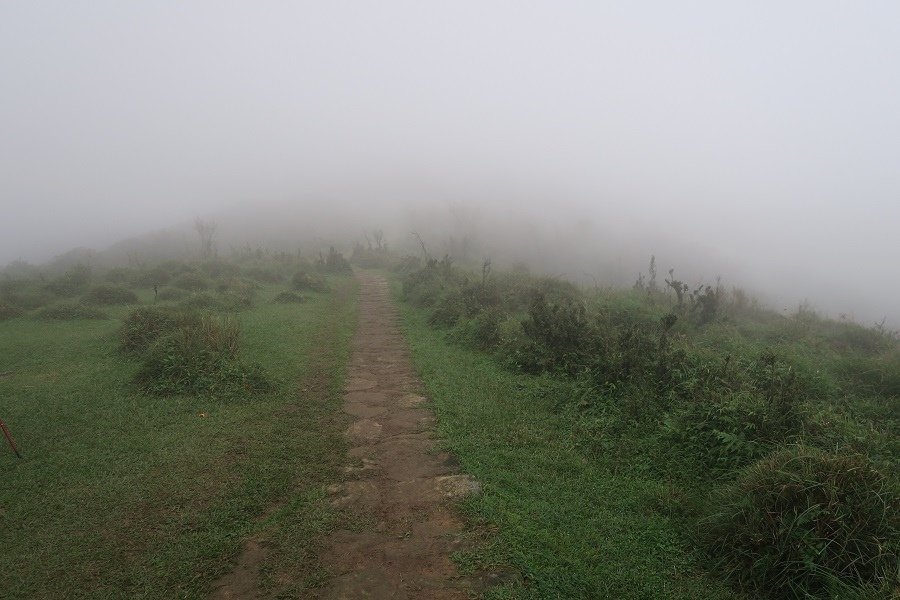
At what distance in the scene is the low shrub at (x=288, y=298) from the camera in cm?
1748

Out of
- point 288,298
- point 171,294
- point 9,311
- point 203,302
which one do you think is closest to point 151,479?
point 203,302

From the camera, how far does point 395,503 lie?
16.0 ft

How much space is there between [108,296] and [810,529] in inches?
765

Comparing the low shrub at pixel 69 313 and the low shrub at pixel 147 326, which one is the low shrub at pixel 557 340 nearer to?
the low shrub at pixel 147 326

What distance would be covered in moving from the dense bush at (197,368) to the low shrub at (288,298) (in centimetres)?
845

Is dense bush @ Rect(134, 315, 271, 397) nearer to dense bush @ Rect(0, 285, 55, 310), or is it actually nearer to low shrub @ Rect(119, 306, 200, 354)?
low shrub @ Rect(119, 306, 200, 354)

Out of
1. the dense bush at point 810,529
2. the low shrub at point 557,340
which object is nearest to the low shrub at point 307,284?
the low shrub at point 557,340

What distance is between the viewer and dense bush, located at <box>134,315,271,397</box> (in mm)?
7812

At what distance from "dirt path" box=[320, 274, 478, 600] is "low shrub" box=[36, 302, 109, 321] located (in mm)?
10306

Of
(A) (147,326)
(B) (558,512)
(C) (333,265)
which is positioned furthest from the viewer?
(C) (333,265)

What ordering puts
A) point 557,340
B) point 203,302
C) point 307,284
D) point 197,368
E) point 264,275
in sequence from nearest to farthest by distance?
point 197,368 < point 557,340 < point 203,302 < point 307,284 < point 264,275

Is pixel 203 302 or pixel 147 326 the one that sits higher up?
pixel 147 326

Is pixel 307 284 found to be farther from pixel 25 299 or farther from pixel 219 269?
pixel 25 299

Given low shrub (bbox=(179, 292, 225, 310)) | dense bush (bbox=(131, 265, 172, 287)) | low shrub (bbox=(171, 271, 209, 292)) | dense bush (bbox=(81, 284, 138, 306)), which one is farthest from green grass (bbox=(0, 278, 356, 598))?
dense bush (bbox=(131, 265, 172, 287))
